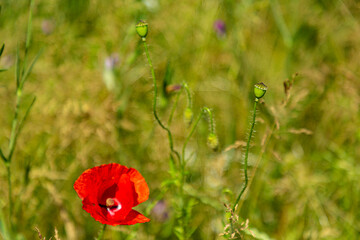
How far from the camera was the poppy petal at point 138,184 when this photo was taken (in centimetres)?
128

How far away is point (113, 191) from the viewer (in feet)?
4.46

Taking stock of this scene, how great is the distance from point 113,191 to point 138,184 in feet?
0.37

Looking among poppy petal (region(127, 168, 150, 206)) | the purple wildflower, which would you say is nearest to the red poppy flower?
poppy petal (region(127, 168, 150, 206))

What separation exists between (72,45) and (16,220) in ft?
4.22

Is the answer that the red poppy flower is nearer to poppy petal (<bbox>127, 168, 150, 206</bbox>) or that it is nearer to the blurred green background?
poppy petal (<bbox>127, 168, 150, 206</bbox>)

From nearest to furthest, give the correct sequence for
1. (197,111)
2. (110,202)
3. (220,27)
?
(110,202)
(197,111)
(220,27)

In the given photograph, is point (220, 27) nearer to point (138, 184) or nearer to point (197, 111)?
point (197, 111)

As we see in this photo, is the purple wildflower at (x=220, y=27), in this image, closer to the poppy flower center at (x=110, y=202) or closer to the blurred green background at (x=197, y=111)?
the blurred green background at (x=197, y=111)

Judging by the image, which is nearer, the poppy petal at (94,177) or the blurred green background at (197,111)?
the poppy petal at (94,177)

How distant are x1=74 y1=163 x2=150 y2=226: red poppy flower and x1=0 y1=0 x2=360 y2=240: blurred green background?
33cm

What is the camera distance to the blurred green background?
76.4 inches

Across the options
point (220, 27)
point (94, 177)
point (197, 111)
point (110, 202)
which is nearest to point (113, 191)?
point (110, 202)

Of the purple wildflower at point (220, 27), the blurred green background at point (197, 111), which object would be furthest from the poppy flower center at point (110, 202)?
the purple wildflower at point (220, 27)

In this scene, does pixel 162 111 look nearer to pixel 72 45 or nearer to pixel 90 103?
pixel 90 103
